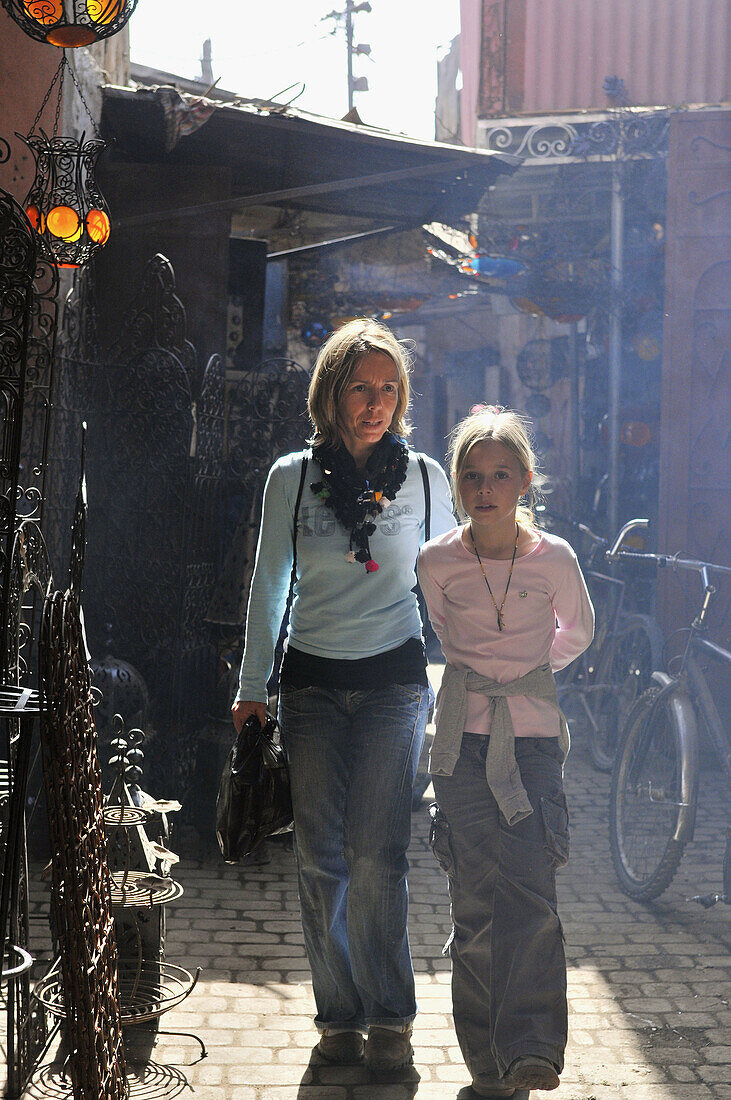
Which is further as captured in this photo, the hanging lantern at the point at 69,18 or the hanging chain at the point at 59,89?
the hanging chain at the point at 59,89

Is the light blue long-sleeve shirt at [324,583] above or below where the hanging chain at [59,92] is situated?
below

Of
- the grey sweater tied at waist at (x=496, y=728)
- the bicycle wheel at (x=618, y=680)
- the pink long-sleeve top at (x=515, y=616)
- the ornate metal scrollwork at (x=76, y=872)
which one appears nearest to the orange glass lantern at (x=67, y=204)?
the pink long-sleeve top at (x=515, y=616)

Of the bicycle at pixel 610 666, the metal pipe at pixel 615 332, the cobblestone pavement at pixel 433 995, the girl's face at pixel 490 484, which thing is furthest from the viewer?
the metal pipe at pixel 615 332

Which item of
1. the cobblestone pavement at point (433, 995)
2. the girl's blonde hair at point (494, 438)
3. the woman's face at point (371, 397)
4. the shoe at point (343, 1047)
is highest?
the woman's face at point (371, 397)

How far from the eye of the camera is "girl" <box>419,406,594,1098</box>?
310 centimetres

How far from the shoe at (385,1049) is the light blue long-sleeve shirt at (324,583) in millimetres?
1055

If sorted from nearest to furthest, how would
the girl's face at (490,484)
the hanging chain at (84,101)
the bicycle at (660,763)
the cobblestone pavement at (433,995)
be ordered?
1. the girl's face at (490,484)
2. the cobblestone pavement at (433,995)
3. the bicycle at (660,763)
4. the hanging chain at (84,101)

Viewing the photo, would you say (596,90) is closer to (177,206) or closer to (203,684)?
(177,206)

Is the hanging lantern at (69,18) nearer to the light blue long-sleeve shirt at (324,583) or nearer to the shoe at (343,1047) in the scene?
the light blue long-sleeve shirt at (324,583)

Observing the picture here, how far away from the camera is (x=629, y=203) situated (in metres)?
8.91

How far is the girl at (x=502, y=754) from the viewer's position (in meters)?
3.10

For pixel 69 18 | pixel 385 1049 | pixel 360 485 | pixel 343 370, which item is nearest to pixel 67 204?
pixel 69 18

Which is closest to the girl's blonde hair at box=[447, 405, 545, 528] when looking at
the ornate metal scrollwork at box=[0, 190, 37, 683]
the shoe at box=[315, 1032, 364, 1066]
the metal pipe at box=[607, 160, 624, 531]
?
the ornate metal scrollwork at box=[0, 190, 37, 683]

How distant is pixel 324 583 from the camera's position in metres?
3.35
